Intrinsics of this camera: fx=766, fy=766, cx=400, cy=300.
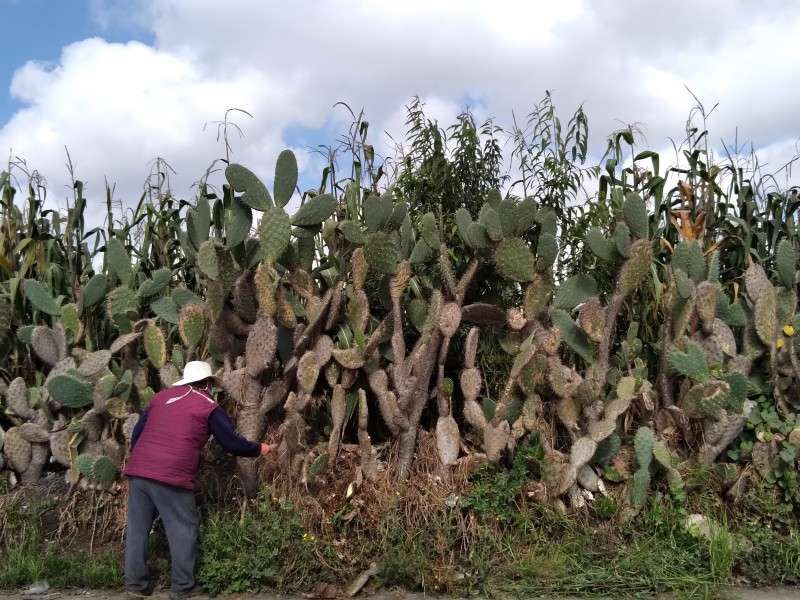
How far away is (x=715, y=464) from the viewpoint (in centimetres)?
539

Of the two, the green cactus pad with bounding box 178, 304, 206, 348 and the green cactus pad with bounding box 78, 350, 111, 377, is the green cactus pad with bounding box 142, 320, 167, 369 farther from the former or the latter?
the green cactus pad with bounding box 78, 350, 111, 377

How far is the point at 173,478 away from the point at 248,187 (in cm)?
199

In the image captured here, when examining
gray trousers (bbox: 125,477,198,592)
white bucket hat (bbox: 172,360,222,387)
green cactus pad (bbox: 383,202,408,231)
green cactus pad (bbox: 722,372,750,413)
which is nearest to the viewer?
gray trousers (bbox: 125,477,198,592)

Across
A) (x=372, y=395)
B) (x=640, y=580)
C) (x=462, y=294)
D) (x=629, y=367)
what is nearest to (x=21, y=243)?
(x=372, y=395)

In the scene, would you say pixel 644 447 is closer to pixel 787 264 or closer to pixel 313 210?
pixel 787 264

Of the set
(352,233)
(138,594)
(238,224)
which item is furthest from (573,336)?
(138,594)

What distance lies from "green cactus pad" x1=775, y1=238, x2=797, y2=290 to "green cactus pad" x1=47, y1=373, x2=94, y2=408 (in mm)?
5303

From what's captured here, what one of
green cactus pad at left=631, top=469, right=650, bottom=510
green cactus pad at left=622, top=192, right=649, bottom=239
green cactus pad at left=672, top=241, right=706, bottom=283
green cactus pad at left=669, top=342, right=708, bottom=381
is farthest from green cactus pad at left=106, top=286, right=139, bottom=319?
green cactus pad at left=672, top=241, right=706, bottom=283

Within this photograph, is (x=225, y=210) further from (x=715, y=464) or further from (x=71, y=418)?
(x=715, y=464)

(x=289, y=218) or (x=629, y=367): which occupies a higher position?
(x=289, y=218)

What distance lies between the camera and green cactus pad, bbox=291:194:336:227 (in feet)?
17.6

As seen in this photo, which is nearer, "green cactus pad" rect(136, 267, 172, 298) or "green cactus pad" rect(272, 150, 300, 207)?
"green cactus pad" rect(272, 150, 300, 207)

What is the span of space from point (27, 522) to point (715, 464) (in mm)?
4975

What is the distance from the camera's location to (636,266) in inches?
213
